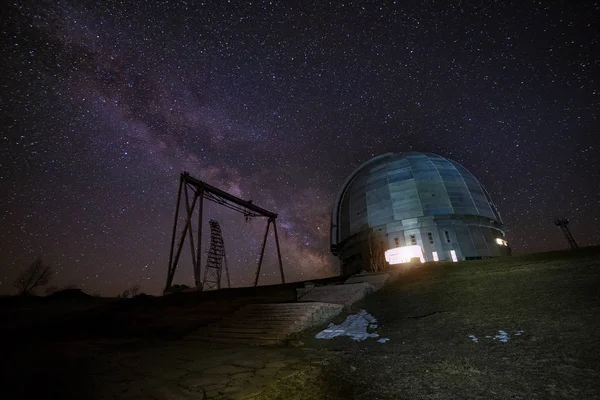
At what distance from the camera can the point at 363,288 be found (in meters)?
11.4

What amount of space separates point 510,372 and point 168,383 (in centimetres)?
573

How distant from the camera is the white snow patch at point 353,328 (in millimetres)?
7162

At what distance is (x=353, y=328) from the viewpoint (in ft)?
25.8

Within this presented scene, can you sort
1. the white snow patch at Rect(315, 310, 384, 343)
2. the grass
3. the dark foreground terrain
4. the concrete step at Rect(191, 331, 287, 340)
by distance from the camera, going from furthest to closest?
the concrete step at Rect(191, 331, 287, 340), the white snow patch at Rect(315, 310, 384, 343), the dark foreground terrain, the grass

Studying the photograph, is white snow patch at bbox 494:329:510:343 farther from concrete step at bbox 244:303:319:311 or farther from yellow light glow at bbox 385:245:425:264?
yellow light glow at bbox 385:245:425:264

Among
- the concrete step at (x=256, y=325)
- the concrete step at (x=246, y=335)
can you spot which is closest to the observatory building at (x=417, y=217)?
the concrete step at (x=256, y=325)

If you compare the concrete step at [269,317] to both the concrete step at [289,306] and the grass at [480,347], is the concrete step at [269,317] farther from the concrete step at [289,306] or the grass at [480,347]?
the grass at [480,347]

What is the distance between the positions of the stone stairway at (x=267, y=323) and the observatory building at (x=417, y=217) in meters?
14.4

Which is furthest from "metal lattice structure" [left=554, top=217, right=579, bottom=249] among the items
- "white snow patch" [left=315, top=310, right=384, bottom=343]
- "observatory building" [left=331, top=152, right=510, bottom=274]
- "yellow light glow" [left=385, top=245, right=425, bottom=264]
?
"white snow patch" [left=315, top=310, right=384, bottom=343]

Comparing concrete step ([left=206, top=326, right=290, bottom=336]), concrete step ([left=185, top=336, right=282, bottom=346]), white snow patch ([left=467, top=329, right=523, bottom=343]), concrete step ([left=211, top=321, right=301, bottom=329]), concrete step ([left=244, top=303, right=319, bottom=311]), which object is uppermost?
concrete step ([left=244, top=303, right=319, bottom=311])

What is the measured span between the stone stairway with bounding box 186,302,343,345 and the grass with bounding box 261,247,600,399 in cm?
69

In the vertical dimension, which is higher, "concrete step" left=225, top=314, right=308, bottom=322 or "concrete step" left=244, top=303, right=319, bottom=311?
"concrete step" left=244, top=303, right=319, bottom=311

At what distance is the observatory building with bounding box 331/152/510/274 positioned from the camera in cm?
2498

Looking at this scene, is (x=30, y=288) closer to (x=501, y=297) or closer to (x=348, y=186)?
(x=348, y=186)
